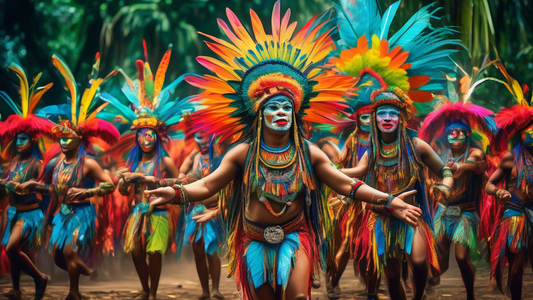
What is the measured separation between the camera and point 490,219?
5926 mm

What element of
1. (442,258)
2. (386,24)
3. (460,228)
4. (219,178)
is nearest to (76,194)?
(219,178)

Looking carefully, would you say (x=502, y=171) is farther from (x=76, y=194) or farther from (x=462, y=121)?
(x=76, y=194)

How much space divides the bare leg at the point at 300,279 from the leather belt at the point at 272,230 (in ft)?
0.60

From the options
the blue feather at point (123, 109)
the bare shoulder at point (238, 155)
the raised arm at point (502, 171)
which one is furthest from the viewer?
the blue feather at point (123, 109)

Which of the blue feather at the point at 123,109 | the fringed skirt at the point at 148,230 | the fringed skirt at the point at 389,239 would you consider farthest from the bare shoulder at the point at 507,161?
the blue feather at the point at 123,109

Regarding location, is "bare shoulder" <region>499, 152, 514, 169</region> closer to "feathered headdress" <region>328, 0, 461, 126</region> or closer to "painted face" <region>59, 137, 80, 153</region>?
"feathered headdress" <region>328, 0, 461, 126</region>

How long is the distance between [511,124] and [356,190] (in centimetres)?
279

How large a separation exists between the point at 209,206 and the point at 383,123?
230 centimetres

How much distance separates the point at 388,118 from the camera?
4980 mm

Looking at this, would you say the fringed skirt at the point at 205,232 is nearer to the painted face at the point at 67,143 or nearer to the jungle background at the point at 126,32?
the painted face at the point at 67,143

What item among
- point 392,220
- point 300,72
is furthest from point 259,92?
point 392,220

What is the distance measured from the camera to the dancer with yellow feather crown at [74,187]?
616 centimetres

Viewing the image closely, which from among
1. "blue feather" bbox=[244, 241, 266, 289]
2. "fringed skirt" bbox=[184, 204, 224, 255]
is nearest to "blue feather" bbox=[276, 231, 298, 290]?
"blue feather" bbox=[244, 241, 266, 289]

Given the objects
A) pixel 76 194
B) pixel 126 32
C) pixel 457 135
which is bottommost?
pixel 76 194
